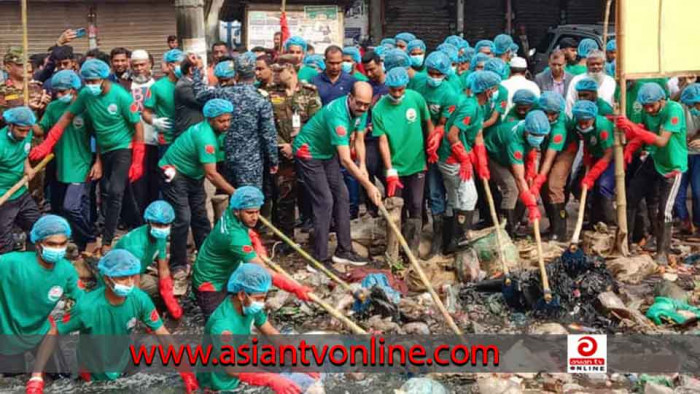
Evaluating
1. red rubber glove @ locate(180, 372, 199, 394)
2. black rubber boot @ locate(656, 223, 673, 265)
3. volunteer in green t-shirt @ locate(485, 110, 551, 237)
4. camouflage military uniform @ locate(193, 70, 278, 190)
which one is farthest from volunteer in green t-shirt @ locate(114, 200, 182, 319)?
black rubber boot @ locate(656, 223, 673, 265)

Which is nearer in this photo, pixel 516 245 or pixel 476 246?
pixel 476 246

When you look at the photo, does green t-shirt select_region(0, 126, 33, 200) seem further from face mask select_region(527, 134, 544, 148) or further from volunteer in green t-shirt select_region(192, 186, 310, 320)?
face mask select_region(527, 134, 544, 148)

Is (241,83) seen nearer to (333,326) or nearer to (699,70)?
(333,326)

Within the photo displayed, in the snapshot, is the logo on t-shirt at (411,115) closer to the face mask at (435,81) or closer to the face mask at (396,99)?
the face mask at (396,99)

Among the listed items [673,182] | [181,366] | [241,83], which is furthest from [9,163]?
[673,182]

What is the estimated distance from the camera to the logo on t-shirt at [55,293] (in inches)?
249

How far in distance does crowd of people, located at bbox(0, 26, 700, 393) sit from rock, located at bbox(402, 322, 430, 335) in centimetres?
122

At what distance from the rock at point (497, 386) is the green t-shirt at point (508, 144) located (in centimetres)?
321

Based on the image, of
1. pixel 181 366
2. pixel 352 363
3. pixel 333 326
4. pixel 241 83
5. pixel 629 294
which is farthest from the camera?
pixel 241 83

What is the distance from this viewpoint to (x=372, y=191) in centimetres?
823

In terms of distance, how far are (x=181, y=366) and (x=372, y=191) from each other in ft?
8.49

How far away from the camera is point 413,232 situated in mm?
9094

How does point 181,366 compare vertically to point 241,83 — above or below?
below

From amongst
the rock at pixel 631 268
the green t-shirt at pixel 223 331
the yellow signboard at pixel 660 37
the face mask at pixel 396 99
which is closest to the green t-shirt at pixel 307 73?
the face mask at pixel 396 99
